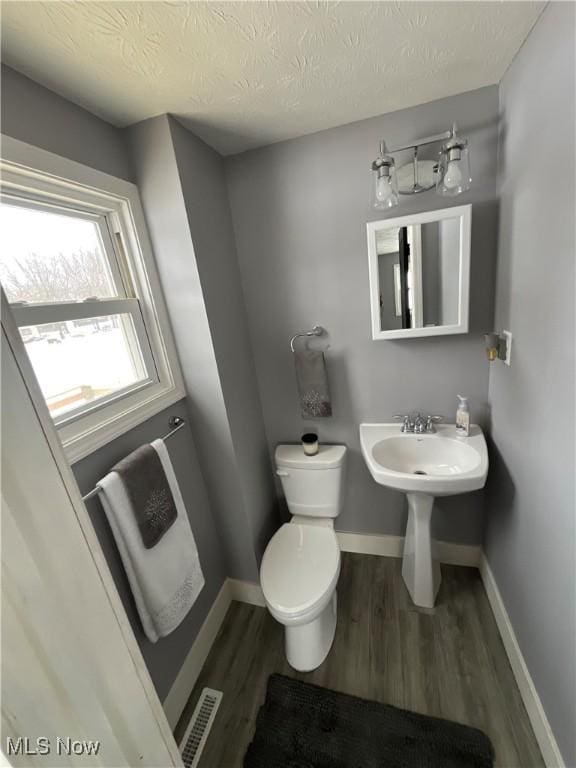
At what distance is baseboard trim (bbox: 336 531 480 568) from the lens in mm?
1678

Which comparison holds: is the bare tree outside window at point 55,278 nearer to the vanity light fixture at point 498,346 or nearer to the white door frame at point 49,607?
the white door frame at point 49,607

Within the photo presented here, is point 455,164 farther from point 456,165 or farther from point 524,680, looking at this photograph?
point 524,680

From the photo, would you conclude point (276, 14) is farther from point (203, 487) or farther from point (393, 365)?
point (203, 487)

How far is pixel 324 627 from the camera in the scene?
139cm

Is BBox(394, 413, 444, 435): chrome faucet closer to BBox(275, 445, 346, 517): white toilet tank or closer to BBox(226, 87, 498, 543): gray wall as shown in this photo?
BBox(226, 87, 498, 543): gray wall

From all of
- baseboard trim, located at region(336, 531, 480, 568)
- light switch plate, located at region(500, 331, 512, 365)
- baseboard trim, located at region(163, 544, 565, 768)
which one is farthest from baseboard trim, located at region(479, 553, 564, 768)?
light switch plate, located at region(500, 331, 512, 365)

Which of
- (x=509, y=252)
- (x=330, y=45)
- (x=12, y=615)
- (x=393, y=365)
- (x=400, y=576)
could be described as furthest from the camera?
(x=400, y=576)

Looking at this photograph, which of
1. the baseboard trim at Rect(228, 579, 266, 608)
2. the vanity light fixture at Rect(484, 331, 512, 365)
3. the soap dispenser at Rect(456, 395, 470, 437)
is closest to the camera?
the vanity light fixture at Rect(484, 331, 512, 365)

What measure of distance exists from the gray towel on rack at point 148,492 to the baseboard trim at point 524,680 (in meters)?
1.46

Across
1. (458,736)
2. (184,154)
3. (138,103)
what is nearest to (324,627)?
(458,736)

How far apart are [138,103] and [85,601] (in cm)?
144

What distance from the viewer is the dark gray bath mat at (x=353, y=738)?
1054mm

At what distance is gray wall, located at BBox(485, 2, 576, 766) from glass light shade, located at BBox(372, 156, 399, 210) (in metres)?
0.40

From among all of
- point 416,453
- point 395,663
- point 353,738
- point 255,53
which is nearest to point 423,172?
point 255,53
